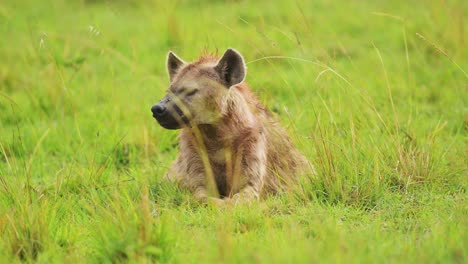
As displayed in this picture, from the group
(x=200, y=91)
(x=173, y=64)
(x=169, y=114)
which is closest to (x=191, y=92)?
(x=200, y=91)

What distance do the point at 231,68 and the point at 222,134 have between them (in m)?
0.43

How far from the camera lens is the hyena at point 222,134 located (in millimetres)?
4535

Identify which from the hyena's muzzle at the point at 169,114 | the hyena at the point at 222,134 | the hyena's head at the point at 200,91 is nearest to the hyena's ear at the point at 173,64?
the hyena at the point at 222,134

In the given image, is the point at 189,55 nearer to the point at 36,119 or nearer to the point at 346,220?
the point at 36,119

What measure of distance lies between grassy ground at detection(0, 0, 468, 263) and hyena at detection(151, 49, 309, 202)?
7.1 inches

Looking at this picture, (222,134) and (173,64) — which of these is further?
(173,64)

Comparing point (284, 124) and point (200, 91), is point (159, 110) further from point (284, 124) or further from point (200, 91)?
point (284, 124)

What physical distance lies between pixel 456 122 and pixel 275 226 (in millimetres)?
2620

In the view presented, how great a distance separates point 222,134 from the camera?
465cm

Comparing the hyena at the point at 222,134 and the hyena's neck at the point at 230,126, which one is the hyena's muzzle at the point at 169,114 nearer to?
the hyena at the point at 222,134

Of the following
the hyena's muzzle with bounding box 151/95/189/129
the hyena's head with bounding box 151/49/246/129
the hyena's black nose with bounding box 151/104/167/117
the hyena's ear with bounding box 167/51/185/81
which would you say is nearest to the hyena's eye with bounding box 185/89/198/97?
the hyena's head with bounding box 151/49/246/129

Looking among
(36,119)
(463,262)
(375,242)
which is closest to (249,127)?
(375,242)

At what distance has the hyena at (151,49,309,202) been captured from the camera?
454 cm

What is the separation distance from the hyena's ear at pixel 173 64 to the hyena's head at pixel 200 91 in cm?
17
